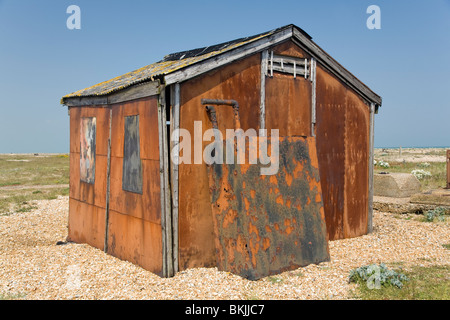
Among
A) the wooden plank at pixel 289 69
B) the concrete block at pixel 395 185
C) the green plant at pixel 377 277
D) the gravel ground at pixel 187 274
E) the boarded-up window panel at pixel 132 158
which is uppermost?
the wooden plank at pixel 289 69

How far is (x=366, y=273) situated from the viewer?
6621 millimetres

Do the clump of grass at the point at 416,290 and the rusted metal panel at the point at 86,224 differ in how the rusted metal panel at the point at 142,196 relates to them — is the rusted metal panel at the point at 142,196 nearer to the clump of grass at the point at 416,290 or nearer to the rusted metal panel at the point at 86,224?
the rusted metal panel at the point at 86,224

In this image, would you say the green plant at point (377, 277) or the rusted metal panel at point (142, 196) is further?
the rusted metal panel at point (142, 196)

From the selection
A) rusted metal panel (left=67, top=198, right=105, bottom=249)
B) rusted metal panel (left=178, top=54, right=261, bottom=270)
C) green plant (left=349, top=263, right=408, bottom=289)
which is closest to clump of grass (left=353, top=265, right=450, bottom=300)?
green plant (left=349, top=263, right=408, bottom=289)

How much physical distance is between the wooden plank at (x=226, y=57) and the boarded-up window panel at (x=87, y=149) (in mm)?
3502

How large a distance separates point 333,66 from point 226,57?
10.2 ft

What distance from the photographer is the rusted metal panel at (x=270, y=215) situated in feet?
23.2

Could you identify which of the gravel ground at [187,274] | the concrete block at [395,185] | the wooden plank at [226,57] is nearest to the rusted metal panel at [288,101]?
the wooden plank at [226,57]

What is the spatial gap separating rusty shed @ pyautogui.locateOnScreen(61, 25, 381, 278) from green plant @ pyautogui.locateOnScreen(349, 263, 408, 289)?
4.07 feet

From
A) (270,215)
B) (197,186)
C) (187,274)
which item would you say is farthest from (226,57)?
(187,274)

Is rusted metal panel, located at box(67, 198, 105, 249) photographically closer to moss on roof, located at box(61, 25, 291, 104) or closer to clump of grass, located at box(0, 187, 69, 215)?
moss on roof, located at box(61, 25, 291, 104)
